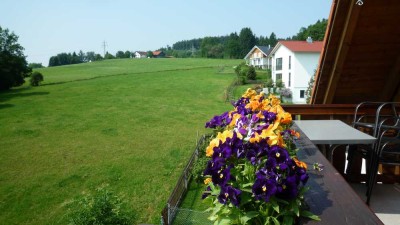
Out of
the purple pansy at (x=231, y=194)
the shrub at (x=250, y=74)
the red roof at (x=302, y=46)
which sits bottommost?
the shrub at (x=250, y=74)

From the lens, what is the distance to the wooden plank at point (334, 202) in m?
1.21

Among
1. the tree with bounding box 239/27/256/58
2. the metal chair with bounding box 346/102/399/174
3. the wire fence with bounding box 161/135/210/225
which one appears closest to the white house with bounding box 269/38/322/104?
the wire fence with bounding box 161/135/210/225

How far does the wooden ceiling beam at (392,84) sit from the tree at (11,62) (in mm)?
31432

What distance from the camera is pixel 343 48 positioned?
406cm

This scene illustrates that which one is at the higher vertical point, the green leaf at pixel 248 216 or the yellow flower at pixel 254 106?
the yellow flower at pixel 254 106

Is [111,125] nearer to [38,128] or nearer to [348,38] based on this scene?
[38,128]

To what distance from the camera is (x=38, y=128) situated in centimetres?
1756

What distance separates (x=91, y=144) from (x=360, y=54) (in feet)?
44.3

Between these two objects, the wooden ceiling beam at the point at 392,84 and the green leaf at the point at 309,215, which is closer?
the green leaf at the point at 309,215

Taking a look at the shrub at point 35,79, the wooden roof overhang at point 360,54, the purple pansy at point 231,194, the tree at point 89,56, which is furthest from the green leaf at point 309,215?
the tree at point 89,56

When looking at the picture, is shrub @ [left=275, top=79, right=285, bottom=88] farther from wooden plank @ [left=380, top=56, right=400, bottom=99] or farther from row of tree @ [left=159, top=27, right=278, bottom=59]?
row of tree @ [left=159, top=27, right=278, bottom=59]

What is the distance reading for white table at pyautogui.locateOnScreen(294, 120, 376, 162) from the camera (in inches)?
107

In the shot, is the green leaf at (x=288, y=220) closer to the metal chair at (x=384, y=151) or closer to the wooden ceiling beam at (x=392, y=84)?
the metal chair at (x=384, y=151)

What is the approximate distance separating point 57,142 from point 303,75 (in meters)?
26.1
